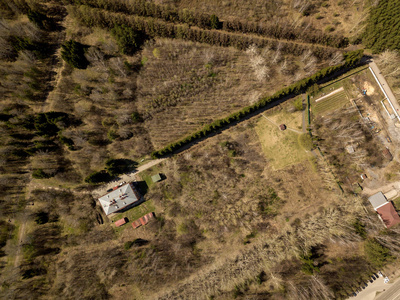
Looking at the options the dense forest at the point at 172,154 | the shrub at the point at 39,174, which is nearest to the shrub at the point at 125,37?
the dense forest at the point at 172,154

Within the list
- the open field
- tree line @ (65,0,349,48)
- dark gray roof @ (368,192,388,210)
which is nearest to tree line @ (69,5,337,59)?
tree line @ (65,0,349,48)

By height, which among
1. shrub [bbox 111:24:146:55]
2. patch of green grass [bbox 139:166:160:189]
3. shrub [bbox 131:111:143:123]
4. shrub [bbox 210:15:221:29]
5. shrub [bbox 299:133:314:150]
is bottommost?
shrub [bbox 299:133:314:150]

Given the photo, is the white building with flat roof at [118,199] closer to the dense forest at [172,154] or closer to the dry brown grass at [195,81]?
the dense forest at [172,154]

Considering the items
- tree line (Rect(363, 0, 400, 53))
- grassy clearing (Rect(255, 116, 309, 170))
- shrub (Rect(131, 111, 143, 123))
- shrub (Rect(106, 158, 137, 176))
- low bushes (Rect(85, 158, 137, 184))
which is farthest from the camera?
grassy clearing (Rect(255, 116, 309, 170))

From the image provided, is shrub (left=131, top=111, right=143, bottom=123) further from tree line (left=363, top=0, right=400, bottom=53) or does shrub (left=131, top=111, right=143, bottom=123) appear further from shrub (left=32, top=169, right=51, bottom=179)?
tree line (left=363, top=0, right=400, bottom=53)

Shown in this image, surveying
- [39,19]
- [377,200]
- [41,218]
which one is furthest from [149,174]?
[377,200]

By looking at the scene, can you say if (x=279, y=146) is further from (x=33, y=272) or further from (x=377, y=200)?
(x=33, y=272)
